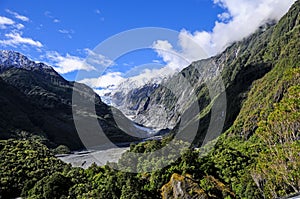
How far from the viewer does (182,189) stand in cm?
2500

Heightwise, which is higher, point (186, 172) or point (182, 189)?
point (186, 172)

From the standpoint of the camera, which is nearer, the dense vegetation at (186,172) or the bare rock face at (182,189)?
the dense vegetation at (186,172)

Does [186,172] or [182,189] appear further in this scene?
[186,172]

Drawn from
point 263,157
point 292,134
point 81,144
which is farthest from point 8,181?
point 81,144

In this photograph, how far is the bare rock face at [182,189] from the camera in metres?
24.5

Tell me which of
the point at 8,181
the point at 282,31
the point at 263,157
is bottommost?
the point at 8,181

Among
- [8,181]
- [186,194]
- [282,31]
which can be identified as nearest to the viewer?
[186,194]

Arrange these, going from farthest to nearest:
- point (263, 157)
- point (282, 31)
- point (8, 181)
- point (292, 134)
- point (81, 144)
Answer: point (282, 31)
point (81, 144)
point (8, 181)
point (263, 157)
point (292, 134)

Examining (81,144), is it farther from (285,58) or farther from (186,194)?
(186,194)

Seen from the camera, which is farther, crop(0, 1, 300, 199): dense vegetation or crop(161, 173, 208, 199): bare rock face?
crop(161, 173, 208, 199): bare rock face

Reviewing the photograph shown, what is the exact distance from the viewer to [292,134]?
1830 centimetres

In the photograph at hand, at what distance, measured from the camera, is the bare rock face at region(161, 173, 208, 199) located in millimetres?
24516

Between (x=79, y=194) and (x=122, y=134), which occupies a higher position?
(x=122, y=134)

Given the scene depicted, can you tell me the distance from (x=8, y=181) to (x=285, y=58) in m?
123
